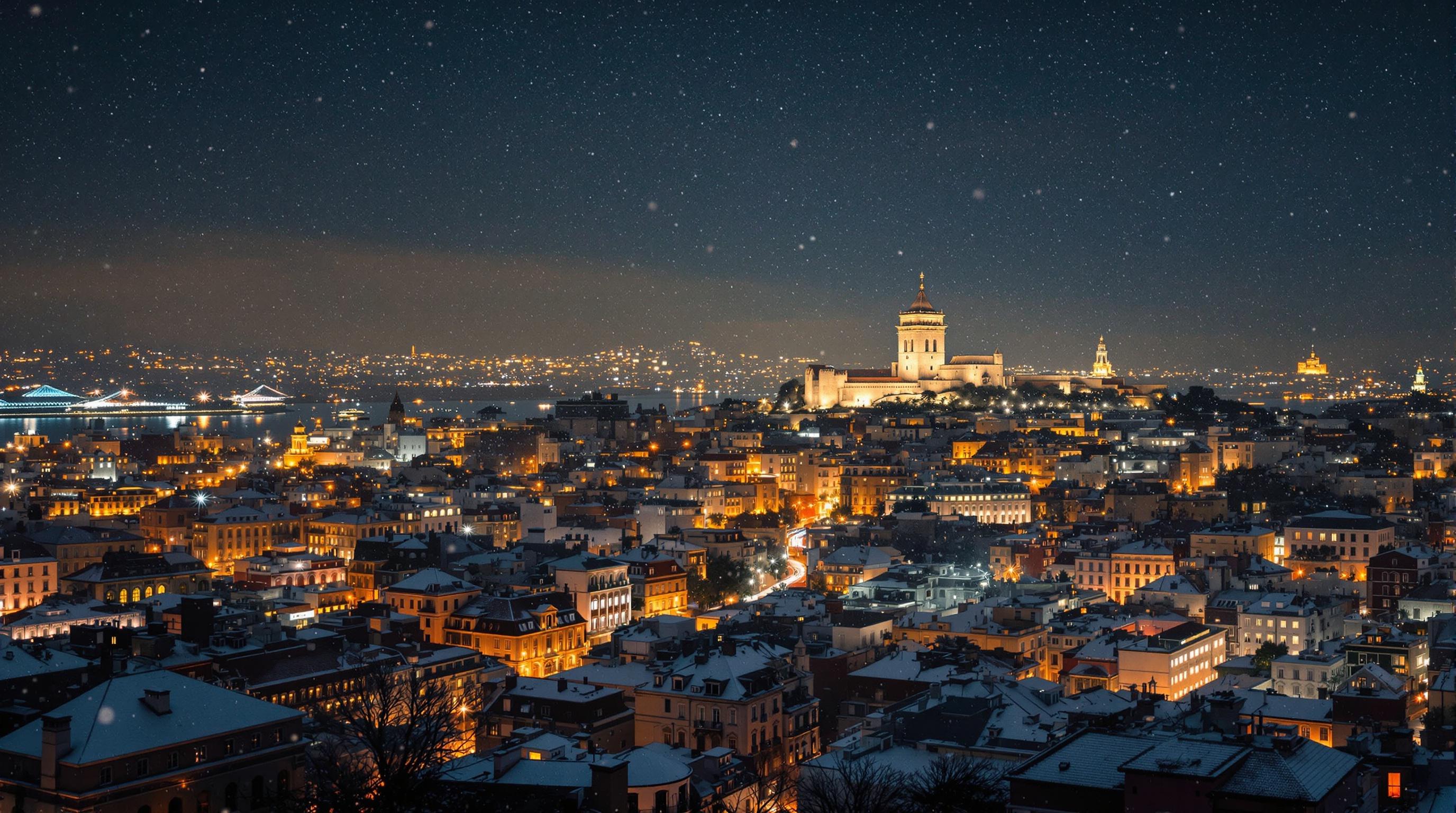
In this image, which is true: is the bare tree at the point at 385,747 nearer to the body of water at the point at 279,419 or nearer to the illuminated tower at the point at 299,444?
the illuminated tower at the point at 299,444

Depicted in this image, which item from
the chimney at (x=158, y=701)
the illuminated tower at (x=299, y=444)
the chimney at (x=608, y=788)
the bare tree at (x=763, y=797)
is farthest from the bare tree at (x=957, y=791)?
the illuminated tower at (x=299, y=444)

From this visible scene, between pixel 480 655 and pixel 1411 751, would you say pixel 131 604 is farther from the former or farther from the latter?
pixel 1411 751

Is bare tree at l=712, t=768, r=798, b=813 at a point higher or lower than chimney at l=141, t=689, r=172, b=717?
lower

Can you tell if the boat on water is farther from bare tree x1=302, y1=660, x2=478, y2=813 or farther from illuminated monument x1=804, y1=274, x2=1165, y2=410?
bare tree x1=302, y1=660, x2=478, y2=813

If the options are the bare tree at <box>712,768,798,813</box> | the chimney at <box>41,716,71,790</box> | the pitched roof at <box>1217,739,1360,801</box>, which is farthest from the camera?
the bare tree at <box>712,768,798,813</box>

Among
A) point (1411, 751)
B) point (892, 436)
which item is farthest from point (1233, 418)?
point (1411, 751)

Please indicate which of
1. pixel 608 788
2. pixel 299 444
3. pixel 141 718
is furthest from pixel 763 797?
pixel 299 444

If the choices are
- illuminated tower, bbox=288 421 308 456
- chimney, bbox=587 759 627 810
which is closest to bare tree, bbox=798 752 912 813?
chimney, bbox=587 759 627 810
